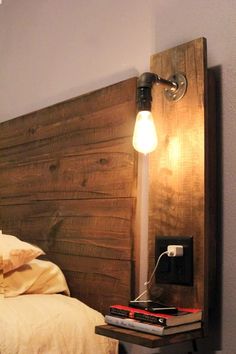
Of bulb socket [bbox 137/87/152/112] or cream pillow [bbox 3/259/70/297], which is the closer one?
bulb socket [bbox 137/87/152/112]

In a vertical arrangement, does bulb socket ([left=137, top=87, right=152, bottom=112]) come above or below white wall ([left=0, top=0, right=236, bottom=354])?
below

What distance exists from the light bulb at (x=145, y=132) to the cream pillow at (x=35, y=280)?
56 cm

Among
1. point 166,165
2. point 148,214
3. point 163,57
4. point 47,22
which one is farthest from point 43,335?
point 47,22

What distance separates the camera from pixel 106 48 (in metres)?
1.58

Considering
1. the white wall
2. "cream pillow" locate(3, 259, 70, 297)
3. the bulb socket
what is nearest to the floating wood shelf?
the white wall

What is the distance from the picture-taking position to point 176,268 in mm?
1144

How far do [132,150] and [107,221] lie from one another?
0.24m

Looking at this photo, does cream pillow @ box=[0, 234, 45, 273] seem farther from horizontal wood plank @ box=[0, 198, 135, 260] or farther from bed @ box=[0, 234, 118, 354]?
horizontal wood plank @ box=[0, 198, 135, 260]

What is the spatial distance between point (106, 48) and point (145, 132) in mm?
562

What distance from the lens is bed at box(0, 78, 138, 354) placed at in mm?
1193

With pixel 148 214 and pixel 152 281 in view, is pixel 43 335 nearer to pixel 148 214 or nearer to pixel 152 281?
pixel 152 281

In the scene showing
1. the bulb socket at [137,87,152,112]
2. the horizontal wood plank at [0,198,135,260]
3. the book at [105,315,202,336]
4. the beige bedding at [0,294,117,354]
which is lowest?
the beige bedding at [0,294,117,354]

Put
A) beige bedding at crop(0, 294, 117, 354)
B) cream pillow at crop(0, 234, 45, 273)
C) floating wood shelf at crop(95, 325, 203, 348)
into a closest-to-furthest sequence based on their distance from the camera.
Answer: floating wood shelf at crop(95, 325, 203, 348)
beige bedding at crop(0, 294, 117, 354)
cream pillow at crop(0, 234, 45, 273)

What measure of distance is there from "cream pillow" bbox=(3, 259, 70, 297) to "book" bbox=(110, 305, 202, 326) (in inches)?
16.1
